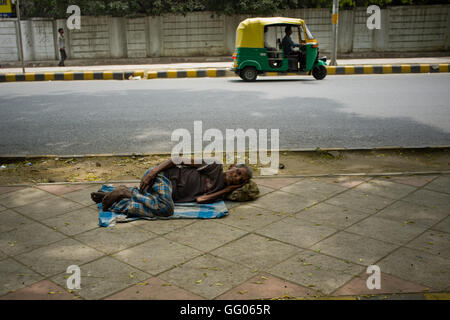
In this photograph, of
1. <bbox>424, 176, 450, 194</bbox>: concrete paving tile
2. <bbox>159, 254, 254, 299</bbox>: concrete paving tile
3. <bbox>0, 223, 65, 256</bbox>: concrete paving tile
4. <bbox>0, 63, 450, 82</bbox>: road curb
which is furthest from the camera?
<bbox>0, 63, 450, 82</bbox>: road curb

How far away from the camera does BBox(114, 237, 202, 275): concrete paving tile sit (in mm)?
3383

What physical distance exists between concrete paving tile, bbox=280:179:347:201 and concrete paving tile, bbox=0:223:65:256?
2460 millimetres

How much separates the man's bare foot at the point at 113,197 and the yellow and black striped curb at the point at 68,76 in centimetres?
1248

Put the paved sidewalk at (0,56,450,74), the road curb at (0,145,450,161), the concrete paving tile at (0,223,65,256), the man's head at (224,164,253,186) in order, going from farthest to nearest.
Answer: the paved sidewalk at (0,56,450,74), the road curb at (0,145,450,161), the man's head at (224,164,253,186), the concrete paving tile at (0,223,65,256)

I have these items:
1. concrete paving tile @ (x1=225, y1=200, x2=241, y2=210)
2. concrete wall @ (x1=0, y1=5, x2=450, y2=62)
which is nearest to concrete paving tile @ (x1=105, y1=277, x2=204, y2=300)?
concrete paving tile @ (x1=225, y1=200, x2=241, y2=210)

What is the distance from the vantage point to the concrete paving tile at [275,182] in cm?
518

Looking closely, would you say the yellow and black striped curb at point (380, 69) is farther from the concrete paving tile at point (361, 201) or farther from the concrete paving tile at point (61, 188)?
the concrete paving tile at point (61, 188)

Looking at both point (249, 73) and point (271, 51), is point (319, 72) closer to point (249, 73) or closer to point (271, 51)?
point (271, 51)

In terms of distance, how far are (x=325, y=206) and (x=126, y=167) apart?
8.85 feet

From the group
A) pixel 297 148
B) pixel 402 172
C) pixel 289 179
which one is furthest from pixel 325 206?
pixel 297 148

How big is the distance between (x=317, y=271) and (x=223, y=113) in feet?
19.9

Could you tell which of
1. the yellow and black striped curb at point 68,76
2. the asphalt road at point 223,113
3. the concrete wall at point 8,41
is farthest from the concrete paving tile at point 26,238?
the concrete wall at point 8,41

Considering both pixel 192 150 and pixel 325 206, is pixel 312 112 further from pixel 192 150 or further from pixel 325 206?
pixel 325 206

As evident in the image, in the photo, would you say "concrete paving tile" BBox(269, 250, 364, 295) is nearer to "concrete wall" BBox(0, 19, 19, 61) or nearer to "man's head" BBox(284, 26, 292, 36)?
"man's head" BBox(284, 26, 292, 36)
